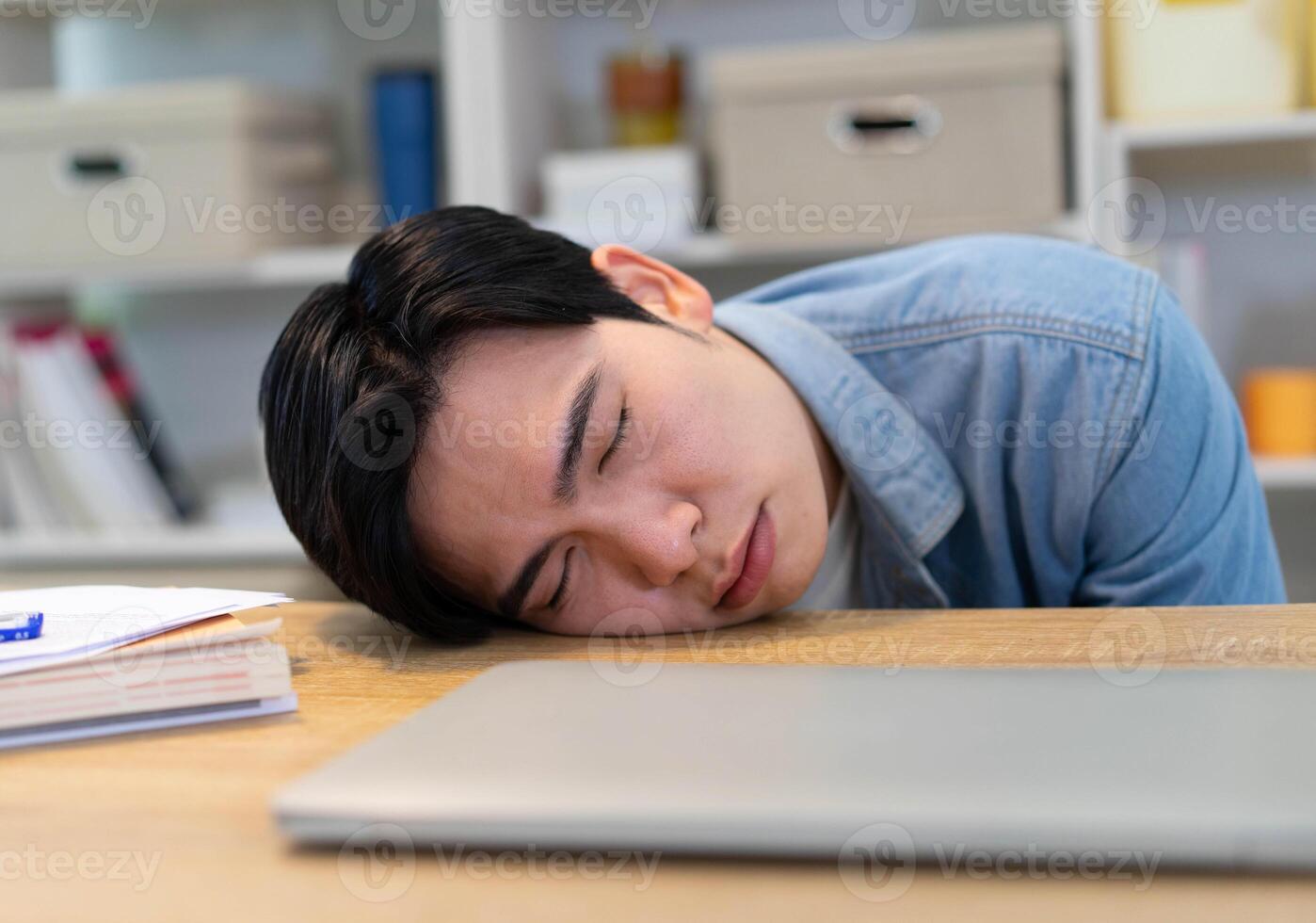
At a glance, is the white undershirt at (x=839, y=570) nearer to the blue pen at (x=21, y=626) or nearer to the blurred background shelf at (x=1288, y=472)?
the blue pen at (x=21, y=626)

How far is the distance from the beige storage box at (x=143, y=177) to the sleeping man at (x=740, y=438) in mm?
1055

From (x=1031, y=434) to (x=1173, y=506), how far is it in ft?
0.36

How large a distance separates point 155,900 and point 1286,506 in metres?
1.95

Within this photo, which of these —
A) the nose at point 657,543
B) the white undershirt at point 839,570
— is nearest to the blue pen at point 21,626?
the nose at point 657,543

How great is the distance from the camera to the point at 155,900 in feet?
1.33

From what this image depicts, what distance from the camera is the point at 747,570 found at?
81 cm

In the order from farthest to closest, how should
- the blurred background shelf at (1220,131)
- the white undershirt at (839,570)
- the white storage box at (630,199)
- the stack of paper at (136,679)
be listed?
the white storage box at (630,199)
the blurred background shelf at (1220,131)
the white undershirt at (839,570)
the stack of paper at (136,679)

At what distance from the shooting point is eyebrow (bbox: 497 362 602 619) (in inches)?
29.6

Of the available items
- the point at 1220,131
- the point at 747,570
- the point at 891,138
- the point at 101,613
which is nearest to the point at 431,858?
the point at 101,613

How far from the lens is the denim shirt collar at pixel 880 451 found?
96 centimetres

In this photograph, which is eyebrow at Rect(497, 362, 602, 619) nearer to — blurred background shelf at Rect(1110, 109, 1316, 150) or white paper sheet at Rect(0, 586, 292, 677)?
white paper sheet at Rect(0, 586, 292, 677)

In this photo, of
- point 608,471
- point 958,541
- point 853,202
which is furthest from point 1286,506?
point 608,471

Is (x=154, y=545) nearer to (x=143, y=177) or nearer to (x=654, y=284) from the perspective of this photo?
(x=143, y=177)

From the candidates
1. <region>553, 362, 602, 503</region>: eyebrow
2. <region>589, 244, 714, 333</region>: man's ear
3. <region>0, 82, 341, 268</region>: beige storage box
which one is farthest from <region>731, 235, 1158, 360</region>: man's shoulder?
<region>0, 82, 341, 268</region>: beige storage box
